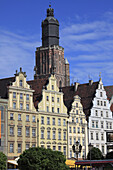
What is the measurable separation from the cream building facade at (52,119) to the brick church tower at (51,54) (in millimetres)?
71236

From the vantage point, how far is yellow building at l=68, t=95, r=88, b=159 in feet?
285

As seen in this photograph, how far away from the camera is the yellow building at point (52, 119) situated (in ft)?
263

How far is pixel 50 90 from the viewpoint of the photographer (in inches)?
3268

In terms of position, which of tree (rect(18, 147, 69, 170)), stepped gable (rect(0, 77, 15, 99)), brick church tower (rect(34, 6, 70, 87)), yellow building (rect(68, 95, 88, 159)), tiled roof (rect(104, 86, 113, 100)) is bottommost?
tree (rect(18, 147, 69, 170))

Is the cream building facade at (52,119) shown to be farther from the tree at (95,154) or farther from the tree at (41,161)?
the tree at (41,161)

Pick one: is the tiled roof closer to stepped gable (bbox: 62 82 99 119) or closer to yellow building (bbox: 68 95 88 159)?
stepped gable (bbox: 62 82 99 119)

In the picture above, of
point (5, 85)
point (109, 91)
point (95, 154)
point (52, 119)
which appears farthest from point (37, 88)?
point (109, 91)

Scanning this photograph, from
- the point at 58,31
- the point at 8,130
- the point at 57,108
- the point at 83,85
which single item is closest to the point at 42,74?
the point at 58,31

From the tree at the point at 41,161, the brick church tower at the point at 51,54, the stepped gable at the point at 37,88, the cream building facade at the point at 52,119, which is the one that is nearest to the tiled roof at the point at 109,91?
the cream building facade at the point at 52,119

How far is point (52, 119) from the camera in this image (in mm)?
82875

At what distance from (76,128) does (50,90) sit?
1054cm

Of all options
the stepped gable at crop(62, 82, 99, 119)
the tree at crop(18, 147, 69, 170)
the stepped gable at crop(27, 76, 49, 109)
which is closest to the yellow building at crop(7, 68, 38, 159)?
the stepped gable at crop(27, 76, 49, 109)

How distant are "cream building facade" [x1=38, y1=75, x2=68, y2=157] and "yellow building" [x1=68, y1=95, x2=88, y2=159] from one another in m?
1.80

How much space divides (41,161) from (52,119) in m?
25.7
